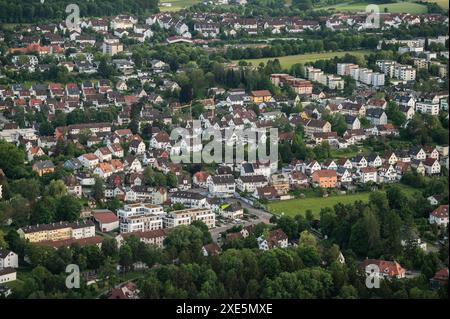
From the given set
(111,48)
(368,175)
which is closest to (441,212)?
(368,175)

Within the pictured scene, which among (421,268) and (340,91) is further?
(340,91)

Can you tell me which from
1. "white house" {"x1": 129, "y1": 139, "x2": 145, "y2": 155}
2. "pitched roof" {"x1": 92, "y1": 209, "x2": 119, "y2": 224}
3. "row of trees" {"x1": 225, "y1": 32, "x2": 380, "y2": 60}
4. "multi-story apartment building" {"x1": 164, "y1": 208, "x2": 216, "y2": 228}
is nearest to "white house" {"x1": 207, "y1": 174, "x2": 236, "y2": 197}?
"multi-story apartment building" {"x1": 164, "y1": 208, "x2": 216, "y2": 228}

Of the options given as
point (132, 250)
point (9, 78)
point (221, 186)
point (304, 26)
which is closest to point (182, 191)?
point (221, 186)

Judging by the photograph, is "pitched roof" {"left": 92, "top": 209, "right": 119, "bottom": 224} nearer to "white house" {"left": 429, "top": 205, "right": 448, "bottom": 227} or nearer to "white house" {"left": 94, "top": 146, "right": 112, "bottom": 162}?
"white house" {"left": 94, "top": 146, "right": 112, "bottom": 162}
